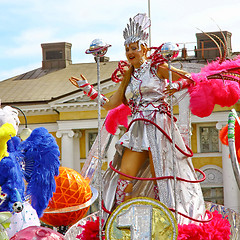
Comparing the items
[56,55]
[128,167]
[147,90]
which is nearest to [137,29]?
[147,90]

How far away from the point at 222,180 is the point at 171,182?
22.8 m

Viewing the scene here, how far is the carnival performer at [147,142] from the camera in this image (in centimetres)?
592

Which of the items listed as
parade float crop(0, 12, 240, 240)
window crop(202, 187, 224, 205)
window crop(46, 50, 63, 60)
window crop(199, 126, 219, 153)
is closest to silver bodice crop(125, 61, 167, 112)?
parade float crop(0, 12, 240, 240)

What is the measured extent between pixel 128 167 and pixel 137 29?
49.5 inches

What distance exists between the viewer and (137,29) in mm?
6109

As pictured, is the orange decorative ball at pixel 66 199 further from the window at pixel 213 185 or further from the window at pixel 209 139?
the window at pixel 209 139

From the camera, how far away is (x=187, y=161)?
20.1ft

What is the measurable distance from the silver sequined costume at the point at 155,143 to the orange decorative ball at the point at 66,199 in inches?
95.1

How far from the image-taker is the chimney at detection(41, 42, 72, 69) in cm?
3434

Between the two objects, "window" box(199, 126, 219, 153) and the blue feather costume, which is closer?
the blue feather costume

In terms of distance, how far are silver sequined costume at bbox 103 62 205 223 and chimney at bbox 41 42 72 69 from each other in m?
→ 28.3

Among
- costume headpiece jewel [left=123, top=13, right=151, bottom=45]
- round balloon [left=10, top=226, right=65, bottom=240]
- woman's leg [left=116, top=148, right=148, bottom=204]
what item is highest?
costume headpiece jewel [left=123, top=13, right=151, bottom=45]

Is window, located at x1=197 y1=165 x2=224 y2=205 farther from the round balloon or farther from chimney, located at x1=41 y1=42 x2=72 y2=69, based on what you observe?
the round balloon

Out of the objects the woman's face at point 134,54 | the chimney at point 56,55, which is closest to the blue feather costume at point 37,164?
the woman's face at point 134,54
